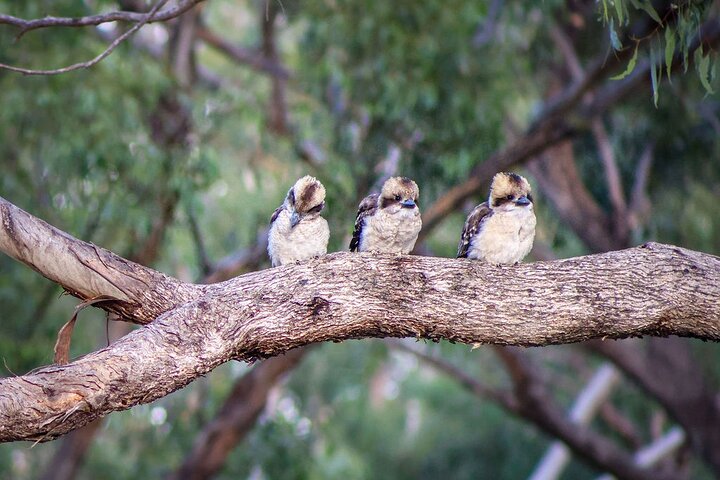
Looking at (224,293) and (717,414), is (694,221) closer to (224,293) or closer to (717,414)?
(717,414)

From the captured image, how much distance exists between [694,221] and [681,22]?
23.4 ft

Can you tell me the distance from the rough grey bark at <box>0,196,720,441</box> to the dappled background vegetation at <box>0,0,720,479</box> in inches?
113

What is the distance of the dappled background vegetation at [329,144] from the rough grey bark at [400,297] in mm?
2863

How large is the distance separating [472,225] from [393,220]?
0.40 meters

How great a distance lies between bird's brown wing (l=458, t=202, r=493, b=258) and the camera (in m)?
Answer: 5.75

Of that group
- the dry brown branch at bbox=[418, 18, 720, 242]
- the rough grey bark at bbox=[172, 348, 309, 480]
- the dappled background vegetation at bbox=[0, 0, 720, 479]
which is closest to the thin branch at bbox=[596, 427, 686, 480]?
the dappled background vegetation at bbox=[0, 0, 720, 479]

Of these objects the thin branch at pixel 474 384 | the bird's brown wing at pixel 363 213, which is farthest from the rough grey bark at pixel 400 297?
the thin branch at pixel 474 384

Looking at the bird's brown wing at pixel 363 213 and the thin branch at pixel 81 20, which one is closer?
the thin branch at pixel 81 20

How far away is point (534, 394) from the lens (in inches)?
444

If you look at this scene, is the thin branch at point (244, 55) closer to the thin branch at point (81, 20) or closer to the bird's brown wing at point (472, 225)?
the thin branch at point (81, 20)

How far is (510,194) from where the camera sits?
5770mm

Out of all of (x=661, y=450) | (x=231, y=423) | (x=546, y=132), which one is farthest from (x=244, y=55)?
(x=661, y=450)

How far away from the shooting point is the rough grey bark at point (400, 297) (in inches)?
186

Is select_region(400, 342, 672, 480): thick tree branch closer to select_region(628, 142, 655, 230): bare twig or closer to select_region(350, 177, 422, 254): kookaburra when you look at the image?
select_region(628, 142, 655, 230): bare twig
